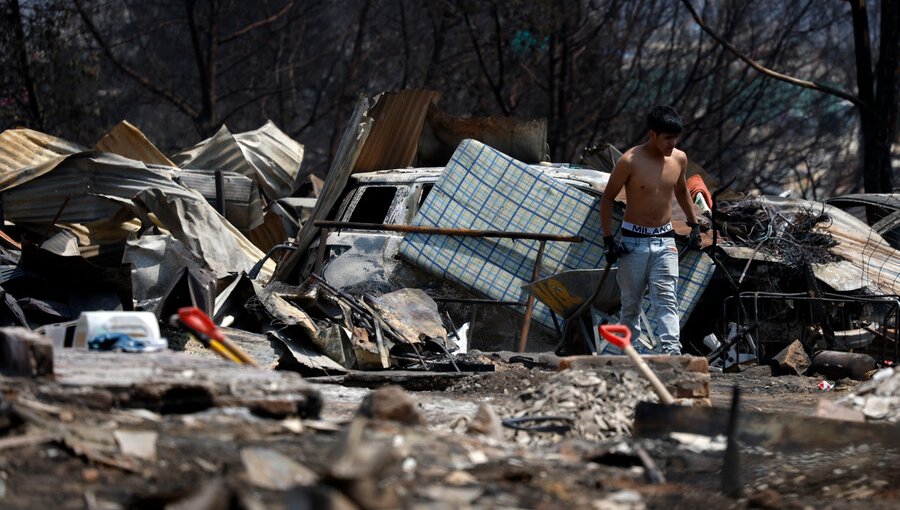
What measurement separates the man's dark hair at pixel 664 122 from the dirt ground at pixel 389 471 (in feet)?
10.4

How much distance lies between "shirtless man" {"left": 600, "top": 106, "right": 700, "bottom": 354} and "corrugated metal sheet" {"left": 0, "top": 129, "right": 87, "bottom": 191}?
7106mm

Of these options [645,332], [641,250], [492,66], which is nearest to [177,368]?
[641,250]

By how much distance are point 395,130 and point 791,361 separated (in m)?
4.62

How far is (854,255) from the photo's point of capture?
10.4 metres

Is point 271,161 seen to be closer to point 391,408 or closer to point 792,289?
point 792,289

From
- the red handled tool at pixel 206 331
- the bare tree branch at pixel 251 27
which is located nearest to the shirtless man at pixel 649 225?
the red handled tool at pixel 206 331

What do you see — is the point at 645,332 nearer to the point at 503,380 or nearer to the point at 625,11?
the point at 503,380

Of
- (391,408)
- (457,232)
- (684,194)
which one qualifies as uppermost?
(684,194)

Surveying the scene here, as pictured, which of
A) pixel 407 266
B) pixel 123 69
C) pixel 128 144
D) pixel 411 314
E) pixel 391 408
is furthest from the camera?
pixel 123 69

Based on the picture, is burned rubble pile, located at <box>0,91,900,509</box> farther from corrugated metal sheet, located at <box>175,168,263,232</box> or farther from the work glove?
the work glove

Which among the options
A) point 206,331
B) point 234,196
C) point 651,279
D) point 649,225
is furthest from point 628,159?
point 234,196

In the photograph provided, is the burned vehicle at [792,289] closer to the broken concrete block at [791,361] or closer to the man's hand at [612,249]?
the broken concrete block at [791,361]

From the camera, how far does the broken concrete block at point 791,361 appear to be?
29.6ft

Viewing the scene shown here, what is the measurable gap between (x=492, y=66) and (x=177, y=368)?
66.3 ft
